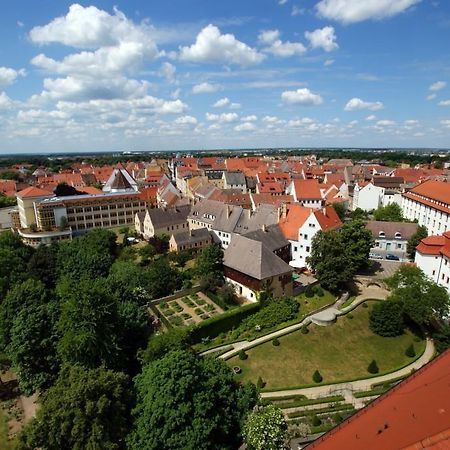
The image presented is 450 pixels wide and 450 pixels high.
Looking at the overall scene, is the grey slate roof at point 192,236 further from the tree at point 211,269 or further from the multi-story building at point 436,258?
the multi-story building at point 436,258

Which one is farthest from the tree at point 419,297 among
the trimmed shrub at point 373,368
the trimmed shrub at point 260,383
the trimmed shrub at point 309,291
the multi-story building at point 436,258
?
the trimmed shrub at point 260,383

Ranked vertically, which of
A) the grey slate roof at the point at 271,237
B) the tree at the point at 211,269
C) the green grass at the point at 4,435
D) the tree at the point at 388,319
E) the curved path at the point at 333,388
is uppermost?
the grey slate roof at the point at 271,237

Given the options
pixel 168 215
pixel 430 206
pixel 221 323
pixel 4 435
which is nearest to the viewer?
pixel 4 435

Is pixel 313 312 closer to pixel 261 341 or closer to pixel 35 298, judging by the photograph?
pixel 261 341

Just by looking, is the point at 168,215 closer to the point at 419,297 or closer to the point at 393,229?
the point at 393,229

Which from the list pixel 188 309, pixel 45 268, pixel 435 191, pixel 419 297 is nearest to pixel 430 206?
pixel 435 191

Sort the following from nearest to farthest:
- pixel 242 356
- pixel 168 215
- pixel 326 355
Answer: pixel 242 356
pixel 326 355
pixel 168 215
